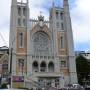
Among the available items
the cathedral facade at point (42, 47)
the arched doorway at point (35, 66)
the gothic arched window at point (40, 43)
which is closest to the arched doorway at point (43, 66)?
the cathedral facade at point (42, 47)

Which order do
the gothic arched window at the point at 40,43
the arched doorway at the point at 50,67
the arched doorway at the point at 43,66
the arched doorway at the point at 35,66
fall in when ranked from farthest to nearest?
the gothic arched window at the point at 40,43 < the arched doorway at the point at 50,67 < the arched doorway at the point at 43,66 < the arched doorway at the point at 35,66

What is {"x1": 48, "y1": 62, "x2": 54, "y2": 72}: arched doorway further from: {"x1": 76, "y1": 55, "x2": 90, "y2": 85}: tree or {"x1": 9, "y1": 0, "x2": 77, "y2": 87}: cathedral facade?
{"x1": 76, "y1": 55, "x2": 90, "y2": 85}: tree

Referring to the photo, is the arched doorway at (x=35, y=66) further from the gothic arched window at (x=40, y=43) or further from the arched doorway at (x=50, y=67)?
the arched doorway at (x=50, y=67)

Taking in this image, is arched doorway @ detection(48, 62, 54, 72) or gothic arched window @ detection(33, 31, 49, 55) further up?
gothic arched window @ detection(33, 31, 49, 55)

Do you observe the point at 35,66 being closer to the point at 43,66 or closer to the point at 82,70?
the point at 43,66

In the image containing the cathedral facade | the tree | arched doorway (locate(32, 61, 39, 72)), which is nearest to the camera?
the cathedral facade

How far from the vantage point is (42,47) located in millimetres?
70375

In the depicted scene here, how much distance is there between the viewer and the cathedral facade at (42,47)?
2625 inches

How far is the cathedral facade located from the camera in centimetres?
6669

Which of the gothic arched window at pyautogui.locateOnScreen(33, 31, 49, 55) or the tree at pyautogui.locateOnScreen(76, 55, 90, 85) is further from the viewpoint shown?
the tree at pyautogui.locateOnScreen(76, 55, 90, 85)

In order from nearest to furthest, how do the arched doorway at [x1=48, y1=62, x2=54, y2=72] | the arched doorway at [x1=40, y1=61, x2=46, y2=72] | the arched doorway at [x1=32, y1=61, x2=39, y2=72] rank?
the arched doorway at [x1=32, y1=61, x2=39, y2=72], the arched doorway at [x1=40, y1=61, x2=46, y2=72], the arched doorway at [x1=48, y1=62, x2=54, y2=72]

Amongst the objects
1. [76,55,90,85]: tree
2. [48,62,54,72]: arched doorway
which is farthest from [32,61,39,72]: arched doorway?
[76,55,90,85]: tree

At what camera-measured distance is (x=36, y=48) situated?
69.8m

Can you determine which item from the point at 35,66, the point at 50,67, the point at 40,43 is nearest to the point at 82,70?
the point at 50,67
